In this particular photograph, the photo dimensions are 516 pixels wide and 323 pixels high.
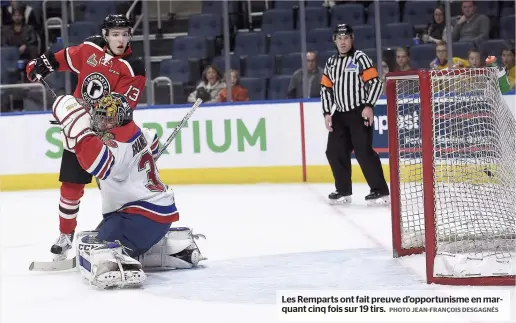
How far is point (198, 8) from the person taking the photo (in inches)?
383

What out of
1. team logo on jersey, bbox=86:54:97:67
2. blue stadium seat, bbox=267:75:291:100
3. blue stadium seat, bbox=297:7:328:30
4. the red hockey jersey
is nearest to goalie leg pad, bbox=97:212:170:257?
the red hockey jersey

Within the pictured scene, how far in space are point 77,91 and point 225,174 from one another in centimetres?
375

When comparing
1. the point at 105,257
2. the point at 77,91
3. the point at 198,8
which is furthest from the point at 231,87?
the point at 105,257

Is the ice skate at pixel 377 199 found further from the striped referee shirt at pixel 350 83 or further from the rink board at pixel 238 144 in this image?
the rink board at pixel 238 144

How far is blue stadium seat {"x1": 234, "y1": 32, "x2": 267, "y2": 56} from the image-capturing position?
9078mm

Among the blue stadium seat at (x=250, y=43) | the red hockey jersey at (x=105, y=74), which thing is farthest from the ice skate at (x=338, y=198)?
the blue stadium seat at (x=250, y=43)

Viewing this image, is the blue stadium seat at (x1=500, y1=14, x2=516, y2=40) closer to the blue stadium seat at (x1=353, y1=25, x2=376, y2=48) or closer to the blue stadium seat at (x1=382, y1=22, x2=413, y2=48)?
the blue stadium seat at (x1=382, y1=22, x2=413, y2=48)

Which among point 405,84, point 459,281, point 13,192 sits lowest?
point 13,192

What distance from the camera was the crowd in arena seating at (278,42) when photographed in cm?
830

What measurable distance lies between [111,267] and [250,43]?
18.7 ft

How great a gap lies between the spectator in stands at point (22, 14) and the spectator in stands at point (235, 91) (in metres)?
2.29

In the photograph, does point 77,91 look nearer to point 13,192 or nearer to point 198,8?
point 13,192

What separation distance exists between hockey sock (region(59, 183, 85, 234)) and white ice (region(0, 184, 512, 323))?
0.85 feet

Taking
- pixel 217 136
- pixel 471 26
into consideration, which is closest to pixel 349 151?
pixel 217 136
